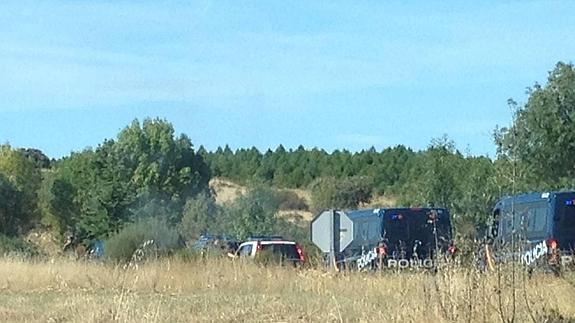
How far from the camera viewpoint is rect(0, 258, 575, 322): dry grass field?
11.9m

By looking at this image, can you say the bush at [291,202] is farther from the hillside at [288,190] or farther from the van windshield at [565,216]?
the van windshield at [565,216]

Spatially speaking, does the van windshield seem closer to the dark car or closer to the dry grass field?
the dry grass field

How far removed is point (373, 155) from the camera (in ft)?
374

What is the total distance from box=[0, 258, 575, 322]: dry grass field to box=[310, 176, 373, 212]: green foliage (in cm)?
5837

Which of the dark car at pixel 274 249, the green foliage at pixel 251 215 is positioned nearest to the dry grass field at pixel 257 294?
the dark car at pixel 274 249

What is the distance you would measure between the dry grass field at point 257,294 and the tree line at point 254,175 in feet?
3.87

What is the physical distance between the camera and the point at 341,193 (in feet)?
285

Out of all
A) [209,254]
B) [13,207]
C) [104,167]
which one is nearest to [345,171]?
[104,167]

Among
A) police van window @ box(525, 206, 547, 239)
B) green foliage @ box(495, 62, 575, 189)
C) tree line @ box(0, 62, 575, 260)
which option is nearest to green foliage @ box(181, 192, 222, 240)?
tree line @ box(0, 62, 575, 260)

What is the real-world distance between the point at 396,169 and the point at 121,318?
85800 mm

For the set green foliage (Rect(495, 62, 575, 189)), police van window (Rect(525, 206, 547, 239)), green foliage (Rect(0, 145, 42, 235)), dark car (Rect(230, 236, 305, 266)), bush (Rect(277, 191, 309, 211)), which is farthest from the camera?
bush (Rect(277, 191, 309, 211))

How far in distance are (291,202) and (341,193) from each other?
1779 centimetres

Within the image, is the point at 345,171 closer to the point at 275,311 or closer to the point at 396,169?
the point at 396,169

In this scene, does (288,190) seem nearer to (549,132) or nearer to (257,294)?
(549,132)
